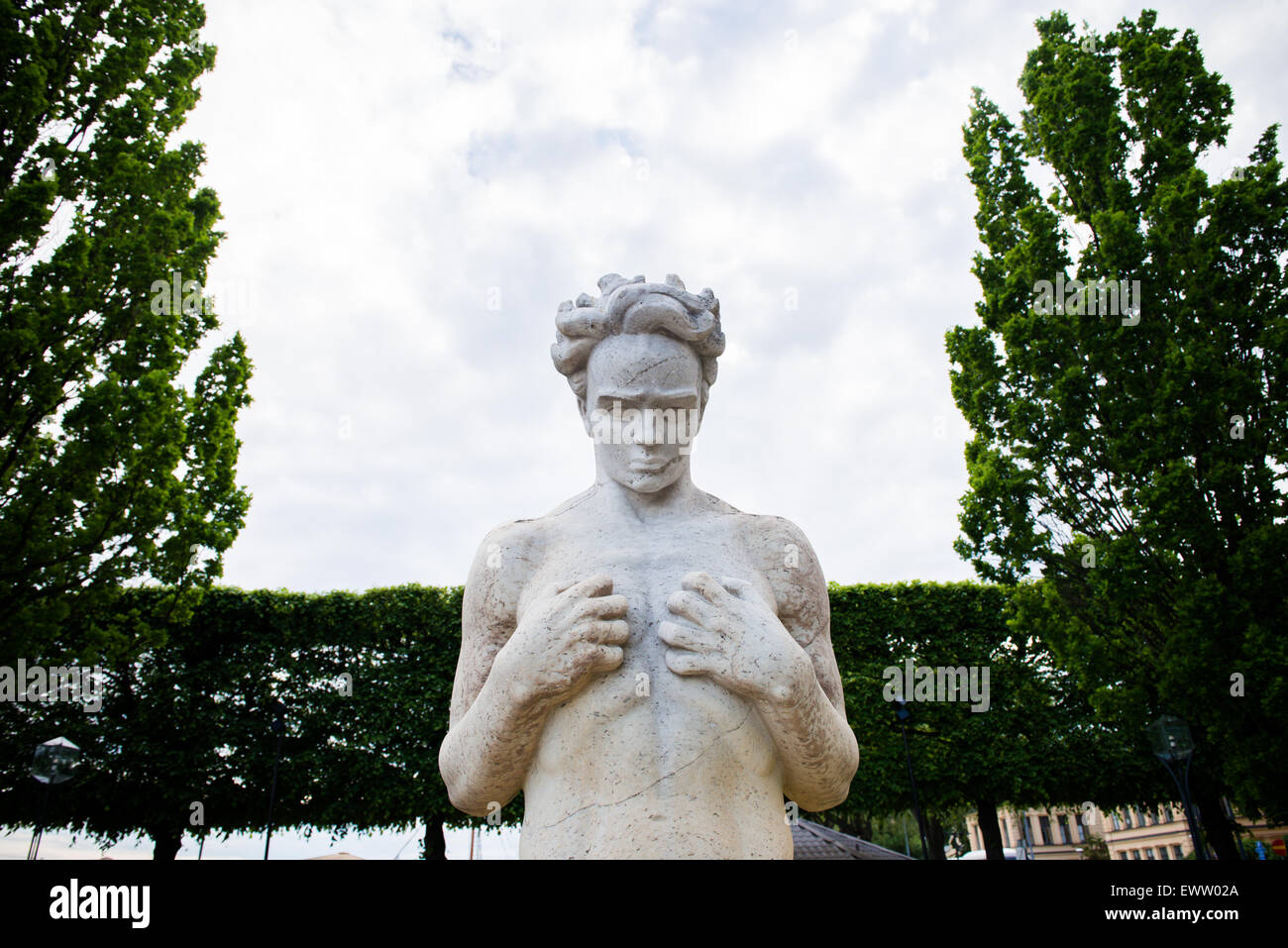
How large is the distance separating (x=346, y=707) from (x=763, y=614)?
16542mm

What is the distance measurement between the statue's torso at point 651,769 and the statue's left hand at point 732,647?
0.07 m

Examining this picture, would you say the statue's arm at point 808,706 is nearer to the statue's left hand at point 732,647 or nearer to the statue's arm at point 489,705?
the statue's left hand at point 732,647

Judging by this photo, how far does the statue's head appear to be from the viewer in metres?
2.94

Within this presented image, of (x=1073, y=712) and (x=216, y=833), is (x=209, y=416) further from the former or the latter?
(x=1073, y=712)

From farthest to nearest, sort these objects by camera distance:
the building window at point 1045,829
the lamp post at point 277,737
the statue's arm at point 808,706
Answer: the building window at point 1045,829 < the lamp post at point 277,737 < the statue's arm at point 808,706

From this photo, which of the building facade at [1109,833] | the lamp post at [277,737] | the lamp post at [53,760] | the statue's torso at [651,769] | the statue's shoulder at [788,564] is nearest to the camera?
the statue's torso at [651,769]

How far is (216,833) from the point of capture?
1697 cm

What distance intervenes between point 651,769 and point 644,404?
1242mm

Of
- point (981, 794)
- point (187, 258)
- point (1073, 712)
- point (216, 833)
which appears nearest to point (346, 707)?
point (216, 833)

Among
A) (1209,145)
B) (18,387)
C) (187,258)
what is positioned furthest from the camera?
(1209,145)

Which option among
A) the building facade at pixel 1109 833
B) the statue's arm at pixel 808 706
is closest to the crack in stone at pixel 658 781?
the statue's arm at pixel 808 706

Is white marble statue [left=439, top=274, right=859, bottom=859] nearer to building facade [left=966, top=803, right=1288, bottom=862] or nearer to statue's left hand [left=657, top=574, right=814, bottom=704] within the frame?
statue's left hand [left=657, top=574, right=814, bottom=704]

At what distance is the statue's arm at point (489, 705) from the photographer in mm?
2494
